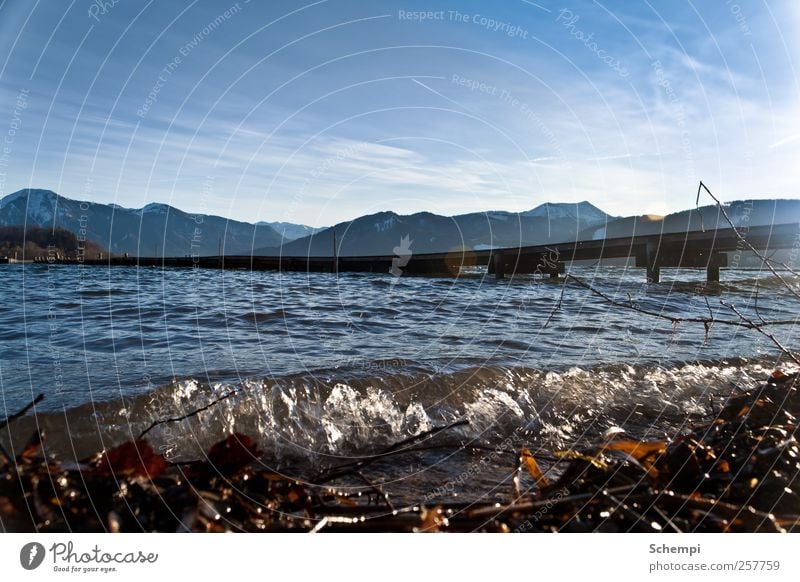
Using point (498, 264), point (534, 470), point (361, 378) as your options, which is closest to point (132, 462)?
point (534, 470)

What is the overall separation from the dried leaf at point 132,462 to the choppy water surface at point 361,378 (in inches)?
43.6

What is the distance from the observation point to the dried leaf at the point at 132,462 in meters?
1.83

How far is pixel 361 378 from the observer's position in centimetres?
553

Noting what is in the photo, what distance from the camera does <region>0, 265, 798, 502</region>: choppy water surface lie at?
4.14m

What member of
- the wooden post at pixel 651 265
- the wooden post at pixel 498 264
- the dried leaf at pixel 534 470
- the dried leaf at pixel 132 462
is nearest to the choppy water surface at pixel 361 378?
the dried leaf at pixel 534 470

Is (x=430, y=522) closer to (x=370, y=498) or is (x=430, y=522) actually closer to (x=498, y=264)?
(x=370, y=498)

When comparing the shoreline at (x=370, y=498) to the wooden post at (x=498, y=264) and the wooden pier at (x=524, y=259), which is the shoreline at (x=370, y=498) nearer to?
the wooden pier at (x=524, y=259)

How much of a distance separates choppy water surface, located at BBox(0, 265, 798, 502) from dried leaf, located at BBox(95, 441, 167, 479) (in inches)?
43.6

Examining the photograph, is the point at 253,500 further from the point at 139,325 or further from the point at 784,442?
the point at 139,325

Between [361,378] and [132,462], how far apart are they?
12.3 feet

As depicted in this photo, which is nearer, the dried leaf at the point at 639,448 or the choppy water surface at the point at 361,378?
the dried leaf at the point at 639,448

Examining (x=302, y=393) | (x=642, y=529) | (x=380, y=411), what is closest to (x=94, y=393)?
(x=302, y=393)

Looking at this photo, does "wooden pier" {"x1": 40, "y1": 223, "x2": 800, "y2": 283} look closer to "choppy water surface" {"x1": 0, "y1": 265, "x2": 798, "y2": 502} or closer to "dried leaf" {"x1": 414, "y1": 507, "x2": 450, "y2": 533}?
"choppy water surface" {"x1": 0, "y1": 265, "x2": 798, "y2": 502}

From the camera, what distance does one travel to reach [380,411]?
4.73 meters
